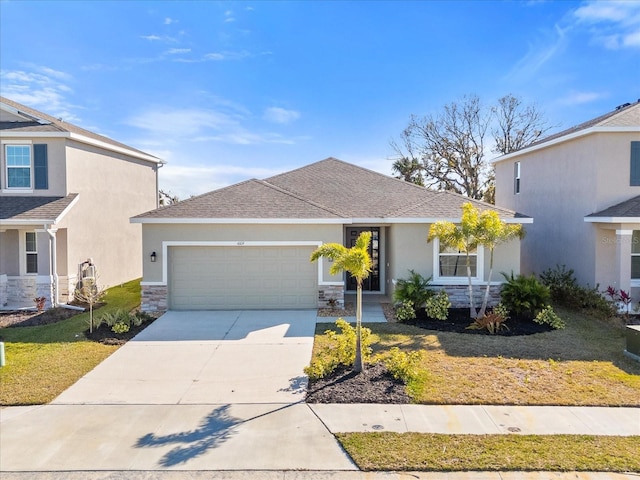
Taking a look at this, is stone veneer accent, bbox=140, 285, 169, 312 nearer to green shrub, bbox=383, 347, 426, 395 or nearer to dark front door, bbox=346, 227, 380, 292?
dark front door, bbox=346, 227, 380, 292

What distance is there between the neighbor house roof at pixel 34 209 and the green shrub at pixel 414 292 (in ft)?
34.7

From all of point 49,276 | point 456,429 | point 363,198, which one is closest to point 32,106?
point 49,276

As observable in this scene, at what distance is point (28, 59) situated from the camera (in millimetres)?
15797

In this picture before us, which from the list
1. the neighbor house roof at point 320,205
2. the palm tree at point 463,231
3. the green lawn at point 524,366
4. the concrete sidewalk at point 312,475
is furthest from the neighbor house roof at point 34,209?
the palm tree at point 463,231

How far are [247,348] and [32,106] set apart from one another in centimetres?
1470

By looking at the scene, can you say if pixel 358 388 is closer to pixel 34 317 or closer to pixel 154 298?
pixel 154 298

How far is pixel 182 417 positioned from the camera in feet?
21.3

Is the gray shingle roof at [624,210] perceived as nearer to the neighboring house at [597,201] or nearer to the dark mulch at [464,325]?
the neighboring house at [597,201]

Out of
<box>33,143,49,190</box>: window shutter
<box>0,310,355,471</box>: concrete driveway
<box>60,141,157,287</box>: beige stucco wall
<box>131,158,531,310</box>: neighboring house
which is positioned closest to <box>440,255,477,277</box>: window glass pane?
<box>131,158,531,310</box>: neighboring house

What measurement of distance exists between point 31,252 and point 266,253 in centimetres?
815

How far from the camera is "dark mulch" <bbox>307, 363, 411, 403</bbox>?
277 inches

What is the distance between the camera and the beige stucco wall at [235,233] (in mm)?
13281

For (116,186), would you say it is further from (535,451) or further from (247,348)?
(535,451)

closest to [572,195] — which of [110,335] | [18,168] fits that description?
[110,335]
